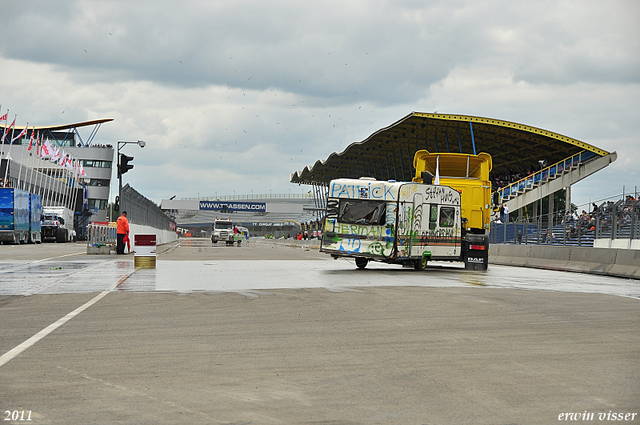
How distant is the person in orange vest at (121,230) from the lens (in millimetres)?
30250

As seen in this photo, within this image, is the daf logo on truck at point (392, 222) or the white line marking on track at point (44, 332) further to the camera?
the daf logo on truck at point (392, 222)

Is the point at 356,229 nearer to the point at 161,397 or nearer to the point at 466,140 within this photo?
the point at 161,397

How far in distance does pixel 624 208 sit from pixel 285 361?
808 inches

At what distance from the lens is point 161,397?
5363 mm

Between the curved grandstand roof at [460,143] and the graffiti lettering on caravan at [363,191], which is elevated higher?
the curved grandstand roof at [460,143]

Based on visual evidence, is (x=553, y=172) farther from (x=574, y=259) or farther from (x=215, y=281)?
(x=215, y=281)

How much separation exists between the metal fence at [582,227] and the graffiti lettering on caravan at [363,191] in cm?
849

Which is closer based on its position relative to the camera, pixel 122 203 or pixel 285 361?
pixel 285 361

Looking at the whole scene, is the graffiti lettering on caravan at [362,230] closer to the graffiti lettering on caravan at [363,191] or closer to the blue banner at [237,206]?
the graffiti lettering on caravan at [363,191]

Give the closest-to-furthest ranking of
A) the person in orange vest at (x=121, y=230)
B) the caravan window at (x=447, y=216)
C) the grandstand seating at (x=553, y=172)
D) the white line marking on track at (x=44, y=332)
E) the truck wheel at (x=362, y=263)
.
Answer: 1. the white line marking on track at (x=44, y=332)
2. the caravan window at (x=447, y=216)
3. the truck wheel at (x=362, y=263)
4. the person in orange vest at (x=121, y=230)
5. the grandstand seating at (x=553, y=172)

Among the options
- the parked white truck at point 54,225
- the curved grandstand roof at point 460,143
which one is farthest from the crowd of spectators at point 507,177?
the parked white truck at point 54,225

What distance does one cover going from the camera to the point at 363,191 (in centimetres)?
2153

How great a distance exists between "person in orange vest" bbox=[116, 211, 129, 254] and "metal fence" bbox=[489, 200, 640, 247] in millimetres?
17570

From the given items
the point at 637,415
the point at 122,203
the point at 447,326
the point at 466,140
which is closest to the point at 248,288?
the point at 447,326
